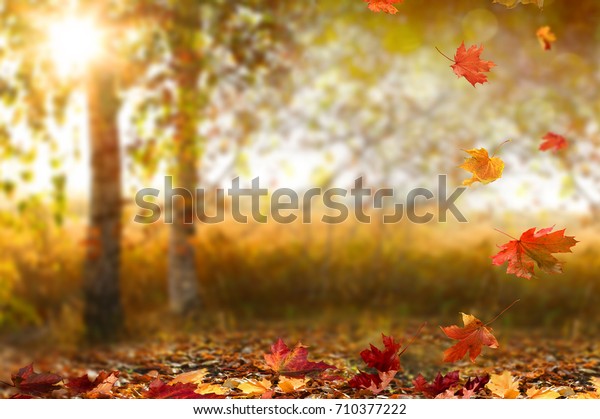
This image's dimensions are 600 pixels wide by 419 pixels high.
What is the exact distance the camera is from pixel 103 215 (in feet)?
17.3

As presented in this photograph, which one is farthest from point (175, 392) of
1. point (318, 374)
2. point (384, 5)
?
point (384, 5)

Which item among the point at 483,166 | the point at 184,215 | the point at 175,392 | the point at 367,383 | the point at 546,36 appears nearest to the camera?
the point at 483,166

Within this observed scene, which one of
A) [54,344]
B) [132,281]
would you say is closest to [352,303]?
[132,281]

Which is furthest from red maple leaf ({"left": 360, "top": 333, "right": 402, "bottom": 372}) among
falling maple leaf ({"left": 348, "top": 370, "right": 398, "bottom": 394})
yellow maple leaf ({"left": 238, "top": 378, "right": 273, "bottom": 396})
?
yellow maple leaf ({"left": 238, "top": 378, "right": 273, "bottom": 396})

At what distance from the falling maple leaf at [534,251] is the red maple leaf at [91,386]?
5.25 ft

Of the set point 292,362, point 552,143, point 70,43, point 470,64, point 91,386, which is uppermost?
point 70,43

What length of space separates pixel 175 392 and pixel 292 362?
0.48 m

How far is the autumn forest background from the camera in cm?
525

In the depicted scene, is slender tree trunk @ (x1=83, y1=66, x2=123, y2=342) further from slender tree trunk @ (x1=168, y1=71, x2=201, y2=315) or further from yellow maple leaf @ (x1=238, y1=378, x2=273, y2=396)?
yellow maple leaf @ (x1=238, y1=378, x2=273, y2=396)

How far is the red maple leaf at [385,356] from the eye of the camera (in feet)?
7.55

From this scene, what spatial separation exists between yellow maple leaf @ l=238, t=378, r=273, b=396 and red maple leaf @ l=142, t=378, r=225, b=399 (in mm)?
94

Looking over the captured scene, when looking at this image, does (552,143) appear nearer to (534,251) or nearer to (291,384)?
(534,251)

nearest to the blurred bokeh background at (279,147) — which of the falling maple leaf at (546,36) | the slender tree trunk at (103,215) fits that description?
the slender tree trunk at (103,215)
